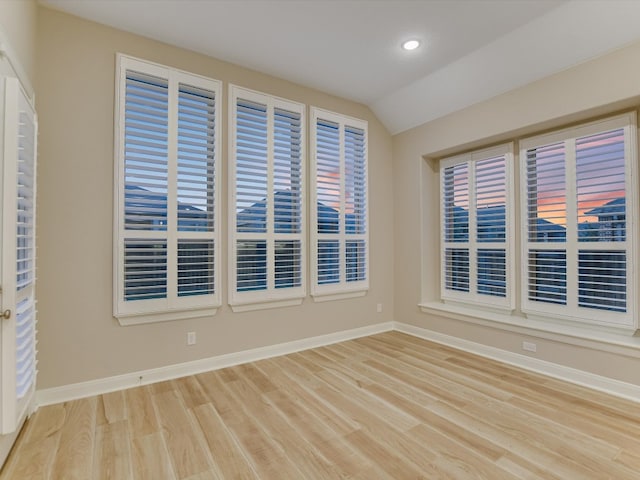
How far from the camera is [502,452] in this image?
6.64 feet

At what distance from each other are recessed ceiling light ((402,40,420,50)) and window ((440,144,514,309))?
5.13ft

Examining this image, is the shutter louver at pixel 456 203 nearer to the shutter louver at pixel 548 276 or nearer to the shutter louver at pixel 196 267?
the shutter louver at pixel 548 276

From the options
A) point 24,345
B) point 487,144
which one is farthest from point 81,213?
point 487,144

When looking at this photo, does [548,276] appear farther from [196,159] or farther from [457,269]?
[196,159]

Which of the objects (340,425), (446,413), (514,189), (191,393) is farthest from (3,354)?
(514,189)

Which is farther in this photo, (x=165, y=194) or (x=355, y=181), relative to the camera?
(x=355, y=181)

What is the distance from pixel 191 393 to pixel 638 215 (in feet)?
13.8

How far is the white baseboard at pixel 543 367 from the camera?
2758 mm

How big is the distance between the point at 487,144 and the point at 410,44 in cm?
156

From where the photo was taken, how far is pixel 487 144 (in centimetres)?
396

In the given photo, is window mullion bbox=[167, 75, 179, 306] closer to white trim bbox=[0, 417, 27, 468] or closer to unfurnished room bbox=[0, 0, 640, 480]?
unfurnished room bbox=[0, 0, 640, 480]

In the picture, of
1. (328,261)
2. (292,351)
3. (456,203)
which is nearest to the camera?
(292,351)

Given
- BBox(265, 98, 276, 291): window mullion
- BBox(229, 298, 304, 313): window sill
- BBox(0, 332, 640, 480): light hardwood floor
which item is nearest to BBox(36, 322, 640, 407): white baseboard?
BBox(0, 332, 640, 480): light hardwood floor

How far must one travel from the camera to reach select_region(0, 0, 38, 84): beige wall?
1972 mm
